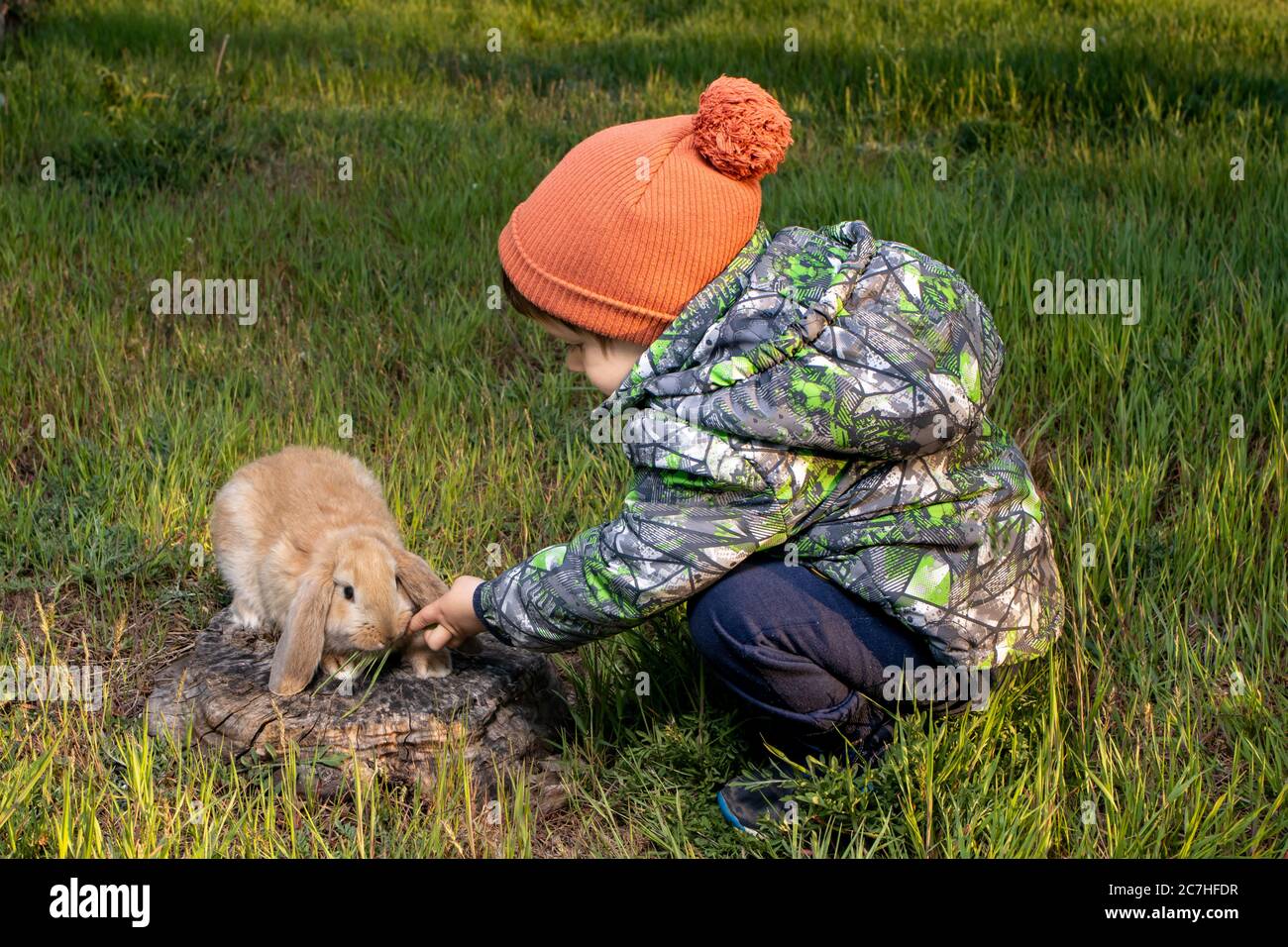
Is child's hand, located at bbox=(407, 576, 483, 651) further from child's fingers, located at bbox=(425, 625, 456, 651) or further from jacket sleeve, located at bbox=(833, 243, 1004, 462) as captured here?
jacket sleeve, located at bbox=(833, 243, 1004, 462)

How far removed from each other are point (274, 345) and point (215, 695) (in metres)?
2.18

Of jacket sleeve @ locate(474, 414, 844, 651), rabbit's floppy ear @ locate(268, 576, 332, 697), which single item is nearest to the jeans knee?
jacket sleeve @ locate(474, 414, 844, 651)

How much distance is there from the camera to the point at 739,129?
2.48 meters

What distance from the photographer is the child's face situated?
2.68m

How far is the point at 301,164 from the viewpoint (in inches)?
264

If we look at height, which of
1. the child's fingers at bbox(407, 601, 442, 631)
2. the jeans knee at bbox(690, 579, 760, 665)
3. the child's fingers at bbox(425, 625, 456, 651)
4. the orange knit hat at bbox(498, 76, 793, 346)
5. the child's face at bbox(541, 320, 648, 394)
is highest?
the orange knit hat at bbox(498, 76, 793, 346)

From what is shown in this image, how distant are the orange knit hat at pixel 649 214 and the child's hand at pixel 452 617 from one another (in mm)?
646

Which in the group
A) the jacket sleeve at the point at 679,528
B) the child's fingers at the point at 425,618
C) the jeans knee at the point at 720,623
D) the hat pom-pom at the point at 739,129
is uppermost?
the hat pom-pom at the point at 739,129

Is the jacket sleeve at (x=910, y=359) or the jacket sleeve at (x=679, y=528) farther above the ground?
the jacket sleeve at (x=910, y=359)

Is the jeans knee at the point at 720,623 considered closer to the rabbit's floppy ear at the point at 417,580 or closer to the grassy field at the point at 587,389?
the grassy field at the point at 587,389

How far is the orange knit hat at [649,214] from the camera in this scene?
250cm

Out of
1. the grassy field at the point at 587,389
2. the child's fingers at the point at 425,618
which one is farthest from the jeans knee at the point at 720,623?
the child's fingers at the point at 425,618

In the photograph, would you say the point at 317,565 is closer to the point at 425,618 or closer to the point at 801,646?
the point at 425,618

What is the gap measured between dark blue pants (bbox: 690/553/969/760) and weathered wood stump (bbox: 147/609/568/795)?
0.61m
